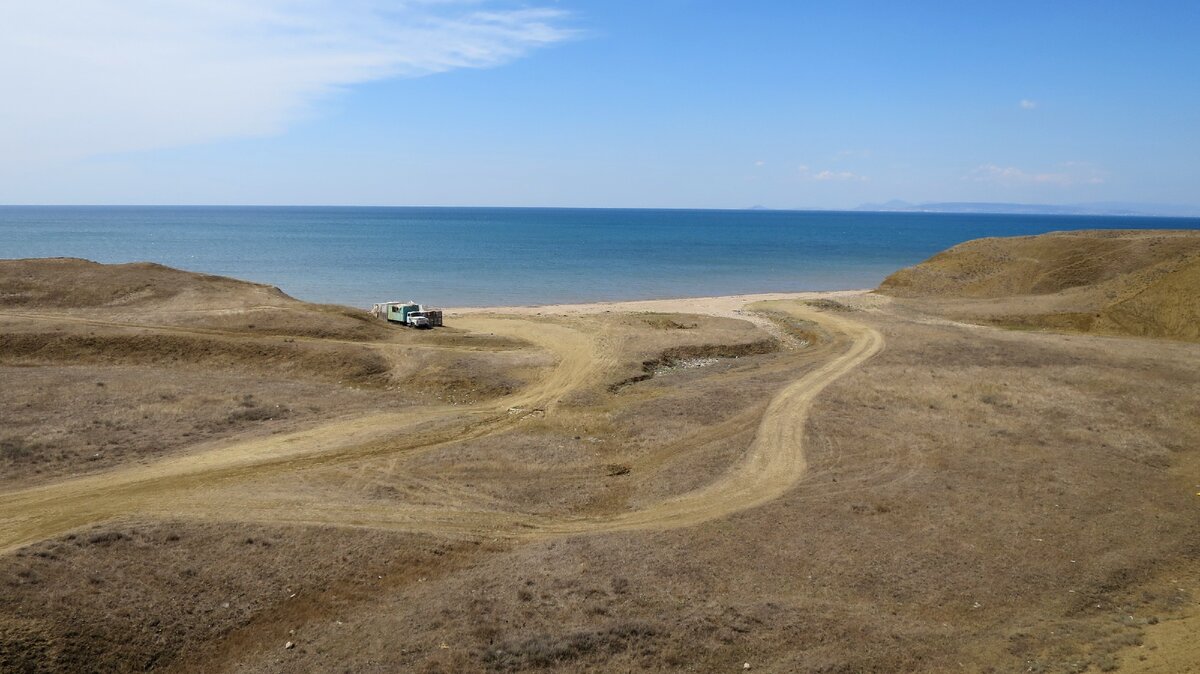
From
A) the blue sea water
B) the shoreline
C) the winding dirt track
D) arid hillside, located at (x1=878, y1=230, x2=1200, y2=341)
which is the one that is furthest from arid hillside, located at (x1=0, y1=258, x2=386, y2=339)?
arid hillside, located at (x1=878, y1=230, x2=1200, y2=341)

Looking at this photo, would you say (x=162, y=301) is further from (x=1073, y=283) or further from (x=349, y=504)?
(x=1073, y=283)

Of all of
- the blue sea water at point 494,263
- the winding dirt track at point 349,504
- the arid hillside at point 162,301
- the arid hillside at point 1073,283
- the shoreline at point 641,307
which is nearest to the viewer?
the winding dirt track at point 349,504

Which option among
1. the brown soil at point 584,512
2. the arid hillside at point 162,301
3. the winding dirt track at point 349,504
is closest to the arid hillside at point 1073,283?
the brown soil at point 584,512

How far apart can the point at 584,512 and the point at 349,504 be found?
18.6ft

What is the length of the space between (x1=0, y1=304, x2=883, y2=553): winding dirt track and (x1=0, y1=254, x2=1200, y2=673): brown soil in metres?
0.11

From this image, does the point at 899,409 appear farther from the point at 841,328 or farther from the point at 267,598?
the point at 267,598

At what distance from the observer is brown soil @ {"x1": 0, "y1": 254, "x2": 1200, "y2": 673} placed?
12.6 meters

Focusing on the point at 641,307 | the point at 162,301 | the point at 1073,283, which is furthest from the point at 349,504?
the point at 1073,283

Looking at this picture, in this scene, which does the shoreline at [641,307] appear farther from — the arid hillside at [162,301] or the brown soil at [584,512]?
the brown soil at [584,512]

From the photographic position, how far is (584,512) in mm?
18047

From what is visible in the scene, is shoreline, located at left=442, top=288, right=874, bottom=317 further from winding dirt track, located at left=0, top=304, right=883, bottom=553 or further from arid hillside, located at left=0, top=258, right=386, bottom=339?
winding dirt track, located at left=0, top=304, right=883, bottom=553

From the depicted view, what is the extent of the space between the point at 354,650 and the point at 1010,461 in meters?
18.4

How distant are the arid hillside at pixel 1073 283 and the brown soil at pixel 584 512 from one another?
11116mm

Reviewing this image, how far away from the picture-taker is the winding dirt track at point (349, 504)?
53.9 feet
